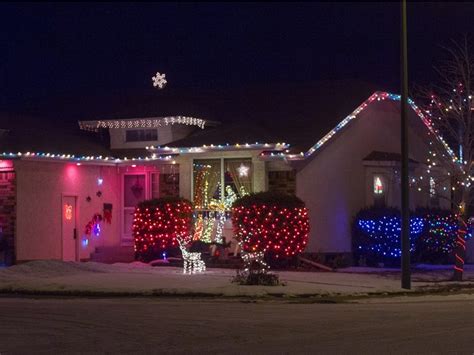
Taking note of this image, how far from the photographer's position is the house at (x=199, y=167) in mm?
27984

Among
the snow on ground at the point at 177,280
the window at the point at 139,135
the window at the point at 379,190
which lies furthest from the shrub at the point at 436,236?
the window at the point at 139,135

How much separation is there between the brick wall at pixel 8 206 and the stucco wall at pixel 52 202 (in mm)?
156

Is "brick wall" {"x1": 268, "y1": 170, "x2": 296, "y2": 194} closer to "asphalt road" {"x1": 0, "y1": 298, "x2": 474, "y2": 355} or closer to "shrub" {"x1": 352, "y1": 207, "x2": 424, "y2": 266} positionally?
"shrub" {"x1": 352, "y1": 207, "x2": 424, "y2": 266}

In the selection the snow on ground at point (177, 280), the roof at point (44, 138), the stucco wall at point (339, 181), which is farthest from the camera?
the stucco wall at point (339, 181)

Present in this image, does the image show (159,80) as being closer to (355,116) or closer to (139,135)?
(139,135)

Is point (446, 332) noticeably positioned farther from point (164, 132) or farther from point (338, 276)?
point (164, 132)

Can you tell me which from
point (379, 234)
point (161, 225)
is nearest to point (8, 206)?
point (161, 225)

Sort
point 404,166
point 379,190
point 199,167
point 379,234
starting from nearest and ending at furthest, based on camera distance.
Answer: point 404,166 < point 379,234 < point 199,167 < point 379,190

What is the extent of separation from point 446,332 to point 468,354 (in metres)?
2.29

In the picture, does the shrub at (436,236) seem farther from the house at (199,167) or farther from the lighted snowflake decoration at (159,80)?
the lighted snowflake decoration at (159,80)

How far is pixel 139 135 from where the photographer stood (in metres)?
32.0

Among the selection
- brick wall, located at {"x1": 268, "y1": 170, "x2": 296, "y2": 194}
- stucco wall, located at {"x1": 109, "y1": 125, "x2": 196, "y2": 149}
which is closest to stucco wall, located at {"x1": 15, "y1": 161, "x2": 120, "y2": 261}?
stucco wall, located at {"x1": 109, "y1": 125, "x2": 196, "y2": 149}

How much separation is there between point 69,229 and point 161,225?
3.26m

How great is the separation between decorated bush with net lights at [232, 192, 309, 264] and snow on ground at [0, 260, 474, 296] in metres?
1.09
